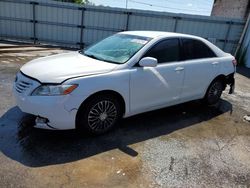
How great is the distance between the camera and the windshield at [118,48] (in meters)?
4.20

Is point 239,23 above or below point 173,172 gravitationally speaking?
above

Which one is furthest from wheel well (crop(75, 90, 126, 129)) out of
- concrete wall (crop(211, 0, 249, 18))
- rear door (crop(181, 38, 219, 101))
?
concrete wall (crop(211, 0, 249, 18))

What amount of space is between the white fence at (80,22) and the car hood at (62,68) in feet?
28.3

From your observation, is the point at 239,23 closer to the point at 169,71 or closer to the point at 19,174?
the point at 169,71

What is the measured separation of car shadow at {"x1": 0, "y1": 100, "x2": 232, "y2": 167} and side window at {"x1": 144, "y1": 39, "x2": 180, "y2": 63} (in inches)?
45.0

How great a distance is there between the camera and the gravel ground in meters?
3.05

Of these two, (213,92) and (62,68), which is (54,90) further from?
(213,92)

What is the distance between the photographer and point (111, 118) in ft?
13.3

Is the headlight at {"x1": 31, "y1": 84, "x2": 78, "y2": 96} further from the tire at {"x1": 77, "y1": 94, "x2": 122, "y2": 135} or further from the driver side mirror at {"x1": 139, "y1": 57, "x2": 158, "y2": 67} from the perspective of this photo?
the driver side mirror at {"x1": 139, "y1": 57, "x2": 158, "y2": 67}

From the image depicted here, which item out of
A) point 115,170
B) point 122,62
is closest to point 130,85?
point 122,62

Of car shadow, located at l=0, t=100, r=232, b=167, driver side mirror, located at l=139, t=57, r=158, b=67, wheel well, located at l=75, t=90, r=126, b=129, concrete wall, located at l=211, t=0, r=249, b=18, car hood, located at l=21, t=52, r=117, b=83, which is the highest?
concrete wall, located at l=211, t=0, r=249, b=18

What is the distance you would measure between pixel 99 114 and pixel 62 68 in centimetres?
85

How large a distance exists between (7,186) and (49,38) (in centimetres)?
1089

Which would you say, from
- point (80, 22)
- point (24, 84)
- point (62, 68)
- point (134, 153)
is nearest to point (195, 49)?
point (134, 153)
